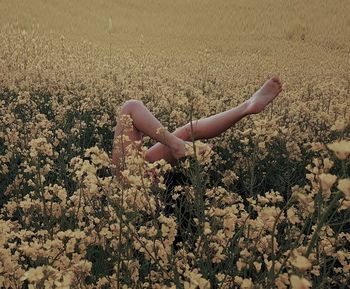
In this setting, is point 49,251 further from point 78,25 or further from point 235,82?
point 78,25

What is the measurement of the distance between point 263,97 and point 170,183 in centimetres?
103

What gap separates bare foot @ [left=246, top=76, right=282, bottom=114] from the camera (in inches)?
136

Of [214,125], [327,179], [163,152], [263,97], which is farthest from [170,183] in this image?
[327,179]

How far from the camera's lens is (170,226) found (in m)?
1.80

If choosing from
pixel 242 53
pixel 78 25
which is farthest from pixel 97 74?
pixel 78 25

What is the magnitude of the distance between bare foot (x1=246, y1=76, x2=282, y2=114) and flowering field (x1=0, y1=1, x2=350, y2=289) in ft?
0.60

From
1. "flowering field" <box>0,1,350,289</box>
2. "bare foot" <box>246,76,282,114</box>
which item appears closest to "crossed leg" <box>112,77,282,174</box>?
"bare foot" <box>246,76,282,114</box>

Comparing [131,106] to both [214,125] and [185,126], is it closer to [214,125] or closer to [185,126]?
[185,126]

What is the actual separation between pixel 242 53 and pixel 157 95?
868cm

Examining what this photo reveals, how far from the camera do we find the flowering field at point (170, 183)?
1.54 m

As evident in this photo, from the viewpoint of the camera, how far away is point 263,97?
3518 millimetres

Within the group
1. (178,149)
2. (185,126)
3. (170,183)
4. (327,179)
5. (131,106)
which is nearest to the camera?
(327,179)

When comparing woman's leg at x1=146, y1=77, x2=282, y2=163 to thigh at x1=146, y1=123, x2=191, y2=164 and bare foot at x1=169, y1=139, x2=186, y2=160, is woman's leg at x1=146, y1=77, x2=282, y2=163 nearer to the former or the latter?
thigh at x1=146, y1=123, x2=191, y2=164

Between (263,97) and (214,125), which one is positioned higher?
(263,97)
